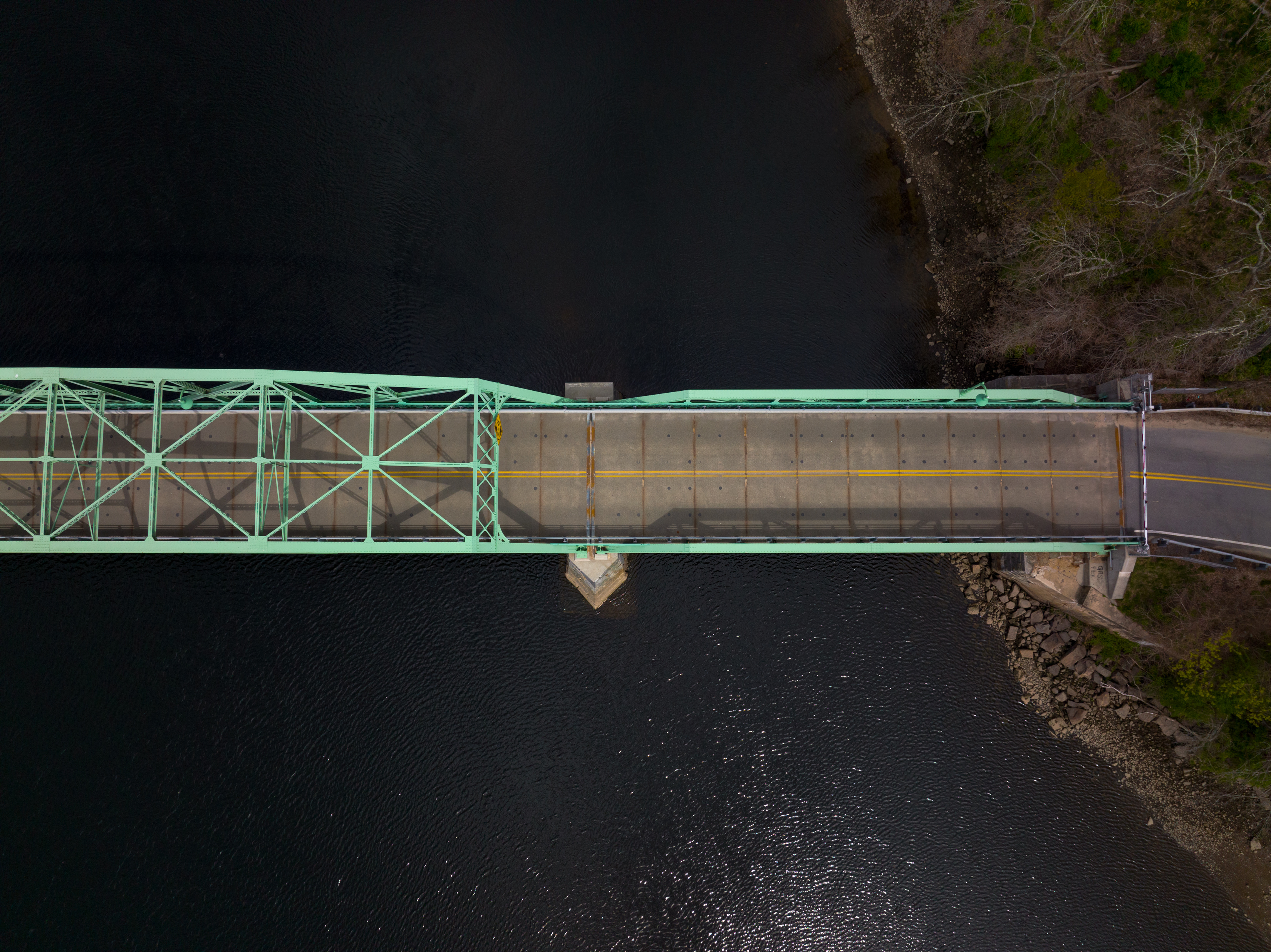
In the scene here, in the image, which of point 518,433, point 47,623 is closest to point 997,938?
point 518,433

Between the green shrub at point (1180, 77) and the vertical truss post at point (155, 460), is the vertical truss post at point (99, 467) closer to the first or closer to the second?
the vertical truss post at point (155, 460)

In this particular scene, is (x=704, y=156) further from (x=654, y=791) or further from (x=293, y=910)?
(x=293, y=910)

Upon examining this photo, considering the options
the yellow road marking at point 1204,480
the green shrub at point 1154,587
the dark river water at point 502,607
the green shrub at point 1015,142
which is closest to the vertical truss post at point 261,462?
the dark river water at point 502,607

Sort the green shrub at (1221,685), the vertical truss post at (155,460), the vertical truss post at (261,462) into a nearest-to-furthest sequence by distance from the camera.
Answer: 1. the vertical truss post at (155,460)
2. the vertical truss post at (261,462)
3. the green shrub at (1221,685)

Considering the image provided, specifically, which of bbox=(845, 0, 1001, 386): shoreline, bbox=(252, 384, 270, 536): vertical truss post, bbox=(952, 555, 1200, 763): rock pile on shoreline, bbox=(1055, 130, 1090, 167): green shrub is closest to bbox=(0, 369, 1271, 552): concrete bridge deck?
bbox=(252, 384, 270, 536): vertical truss post

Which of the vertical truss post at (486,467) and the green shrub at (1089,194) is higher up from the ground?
the green shrub at (1089,194)

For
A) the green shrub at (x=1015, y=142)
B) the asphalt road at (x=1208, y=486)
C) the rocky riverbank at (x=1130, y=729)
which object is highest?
the green shrub at (x=1015, y=142)
